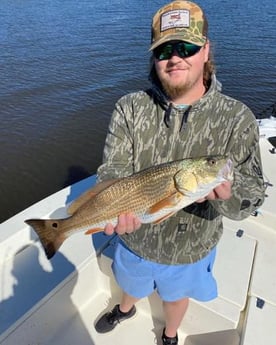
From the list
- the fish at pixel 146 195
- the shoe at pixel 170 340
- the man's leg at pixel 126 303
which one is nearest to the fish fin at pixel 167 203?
the fish at pixel 146 195

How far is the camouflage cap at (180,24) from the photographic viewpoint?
221 cm

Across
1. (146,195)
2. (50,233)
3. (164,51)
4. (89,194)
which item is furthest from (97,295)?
(164,51)

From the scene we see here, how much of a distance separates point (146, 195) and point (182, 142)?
0.43 m

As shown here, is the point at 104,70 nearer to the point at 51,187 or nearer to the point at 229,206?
the point at 51,187

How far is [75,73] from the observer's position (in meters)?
13.1

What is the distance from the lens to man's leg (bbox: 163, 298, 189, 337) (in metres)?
2.97

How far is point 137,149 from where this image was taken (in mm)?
2459

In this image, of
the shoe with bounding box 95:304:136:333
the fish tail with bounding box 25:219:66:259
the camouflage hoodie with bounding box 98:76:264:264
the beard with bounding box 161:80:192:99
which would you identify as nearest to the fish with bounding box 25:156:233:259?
the fish tail with bounding box 25:219:66:259

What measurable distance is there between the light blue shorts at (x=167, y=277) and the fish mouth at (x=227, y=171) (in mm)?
843

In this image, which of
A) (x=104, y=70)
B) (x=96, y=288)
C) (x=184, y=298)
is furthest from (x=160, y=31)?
(x=104, y=70)

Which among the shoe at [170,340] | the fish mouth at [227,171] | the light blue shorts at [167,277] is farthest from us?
the shoe at [170,340]

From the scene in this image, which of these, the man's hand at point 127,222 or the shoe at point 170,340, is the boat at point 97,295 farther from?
the man's hand at point 127,222

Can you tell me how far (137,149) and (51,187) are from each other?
6.36 meters

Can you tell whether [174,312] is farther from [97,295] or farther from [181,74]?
[181,74]
